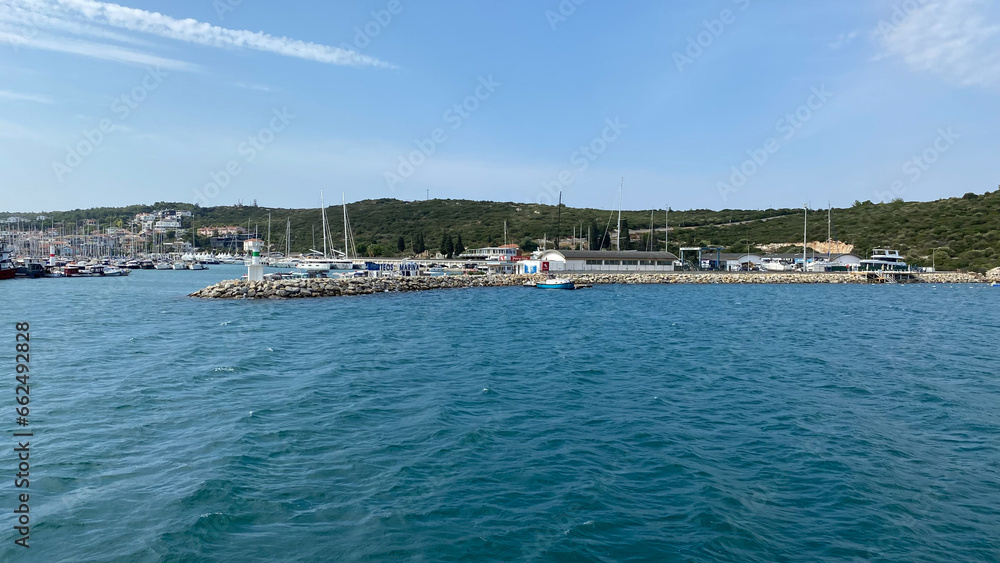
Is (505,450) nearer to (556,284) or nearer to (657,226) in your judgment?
(556,284)

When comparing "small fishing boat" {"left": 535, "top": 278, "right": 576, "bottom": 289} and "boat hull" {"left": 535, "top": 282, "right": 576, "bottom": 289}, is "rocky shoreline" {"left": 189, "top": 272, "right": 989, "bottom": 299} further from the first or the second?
"boat hull" {"left": 535, "top": 282, "right": 576, "bottom": 289}

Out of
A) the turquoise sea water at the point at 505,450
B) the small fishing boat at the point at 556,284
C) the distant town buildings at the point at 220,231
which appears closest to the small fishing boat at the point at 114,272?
the small fishing boat at the point at 556,284

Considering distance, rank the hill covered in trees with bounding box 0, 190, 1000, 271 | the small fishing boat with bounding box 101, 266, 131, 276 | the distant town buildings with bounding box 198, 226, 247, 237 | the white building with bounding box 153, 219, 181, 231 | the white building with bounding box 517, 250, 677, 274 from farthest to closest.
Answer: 1. the white building with bounding box 153, 219, 181, 231
2. the distant town buildings with bounding box 198, 226, 247, 237
3. the hill covered in trees with bounding box 0, 190, 1000, 271
4. the small fishing boat with bounding box 101, 266, 131, 276
5. the white building with bounding box 517, 250, 677, 274

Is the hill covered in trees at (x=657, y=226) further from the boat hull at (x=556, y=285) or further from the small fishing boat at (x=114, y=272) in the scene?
the boat hull at (x=556, y=285)

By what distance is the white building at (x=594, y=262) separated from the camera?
246 ft

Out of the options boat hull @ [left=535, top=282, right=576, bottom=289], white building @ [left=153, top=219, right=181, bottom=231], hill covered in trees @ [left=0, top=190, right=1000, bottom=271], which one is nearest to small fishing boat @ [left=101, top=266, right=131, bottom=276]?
hill covered in trees @ [left=0, top=190, right=1000, bottom=271]

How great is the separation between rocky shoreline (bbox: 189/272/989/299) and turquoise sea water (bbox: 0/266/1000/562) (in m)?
19.7

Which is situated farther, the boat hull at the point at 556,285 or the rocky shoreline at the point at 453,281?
the boat hull at the point at 556,285

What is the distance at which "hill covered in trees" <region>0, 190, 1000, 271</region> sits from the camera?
96.8m

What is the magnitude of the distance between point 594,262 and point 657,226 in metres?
71.6

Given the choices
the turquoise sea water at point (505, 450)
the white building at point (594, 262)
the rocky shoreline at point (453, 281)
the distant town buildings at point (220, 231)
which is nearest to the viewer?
the turquoise sea water at point (505, 450)

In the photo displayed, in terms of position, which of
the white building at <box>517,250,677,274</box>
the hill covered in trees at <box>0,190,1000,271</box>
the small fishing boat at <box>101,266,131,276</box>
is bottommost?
the small fishing boat at <box>101,266,131,276</box>

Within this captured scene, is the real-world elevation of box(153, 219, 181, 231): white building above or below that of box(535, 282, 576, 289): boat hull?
above

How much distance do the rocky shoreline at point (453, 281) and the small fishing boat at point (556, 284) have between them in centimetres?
472
